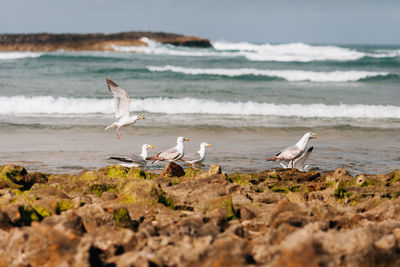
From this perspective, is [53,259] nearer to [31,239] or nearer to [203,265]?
[31,239]

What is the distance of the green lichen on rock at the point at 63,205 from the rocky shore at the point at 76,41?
181ft

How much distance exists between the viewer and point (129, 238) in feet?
11.8

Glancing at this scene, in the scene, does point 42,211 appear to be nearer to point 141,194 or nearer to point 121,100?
point 141,194

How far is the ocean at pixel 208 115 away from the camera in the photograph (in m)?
9.13

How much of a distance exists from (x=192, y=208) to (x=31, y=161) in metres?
4.24

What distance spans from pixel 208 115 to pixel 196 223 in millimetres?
10665

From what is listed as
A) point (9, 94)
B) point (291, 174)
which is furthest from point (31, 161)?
point (9, 94)

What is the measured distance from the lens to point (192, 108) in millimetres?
15930

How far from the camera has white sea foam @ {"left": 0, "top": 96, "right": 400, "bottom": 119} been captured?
49.9 ft

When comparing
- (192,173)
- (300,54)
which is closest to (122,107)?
(192,173)

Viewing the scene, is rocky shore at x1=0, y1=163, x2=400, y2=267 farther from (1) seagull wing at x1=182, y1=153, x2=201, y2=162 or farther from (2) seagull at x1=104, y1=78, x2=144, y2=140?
(2) seagull at x1=104, y1=78, x2=144, y2=140

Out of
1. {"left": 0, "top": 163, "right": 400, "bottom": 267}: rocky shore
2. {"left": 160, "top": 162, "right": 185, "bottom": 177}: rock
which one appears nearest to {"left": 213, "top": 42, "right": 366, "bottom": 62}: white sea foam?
{"left": 160, "top": 162, "right": 185, "bottom": 177}: rock

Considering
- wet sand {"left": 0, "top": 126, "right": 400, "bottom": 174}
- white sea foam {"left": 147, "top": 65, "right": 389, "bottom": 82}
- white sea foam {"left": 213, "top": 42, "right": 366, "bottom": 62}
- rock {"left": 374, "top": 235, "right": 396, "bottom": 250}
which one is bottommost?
wet sand {"left": 0, "top": 126, "right": 400, "bottom": 174}

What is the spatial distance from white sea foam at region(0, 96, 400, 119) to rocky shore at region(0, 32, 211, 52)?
4310 cm
